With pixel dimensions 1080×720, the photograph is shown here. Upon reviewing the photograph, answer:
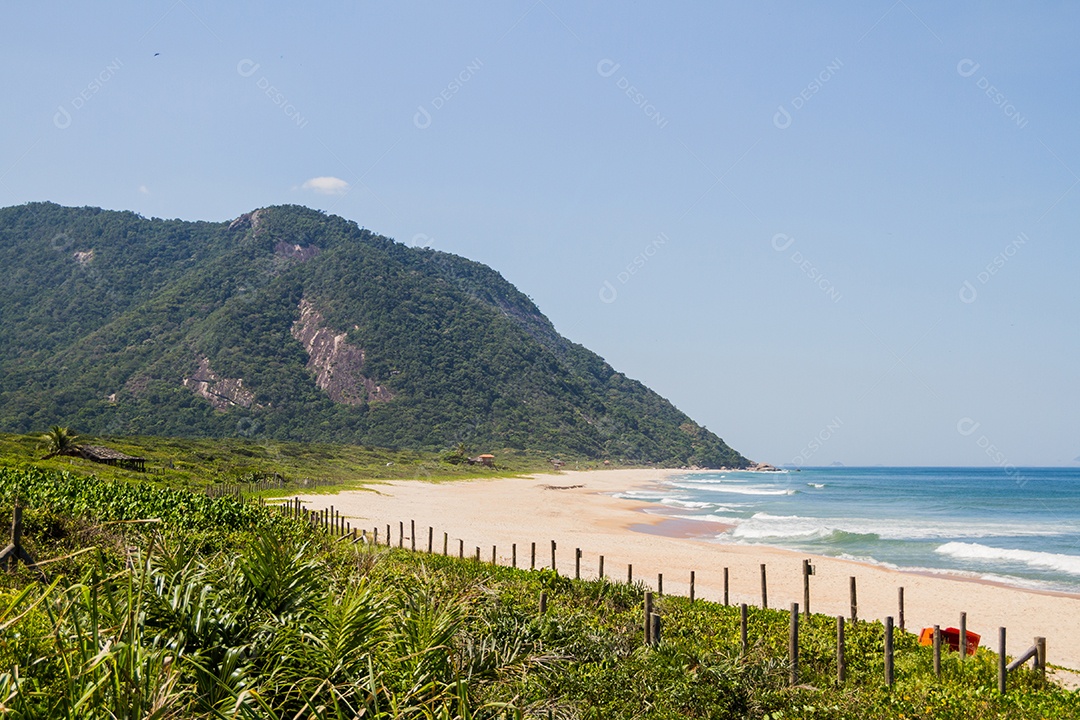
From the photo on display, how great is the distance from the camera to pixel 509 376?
173 meters

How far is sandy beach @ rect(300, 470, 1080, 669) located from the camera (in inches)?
902

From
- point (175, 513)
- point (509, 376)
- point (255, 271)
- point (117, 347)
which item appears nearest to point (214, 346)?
point (117, 347)

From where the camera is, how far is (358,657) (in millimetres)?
4277

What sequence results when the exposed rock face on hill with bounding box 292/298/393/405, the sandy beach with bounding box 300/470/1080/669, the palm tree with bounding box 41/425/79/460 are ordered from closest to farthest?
the sandy beach with bounding box 300/470/1080/669 < the palm tree with bounding box 41/425/79/460 < the exposed rock face on hill with bounding box 292/298/393/405

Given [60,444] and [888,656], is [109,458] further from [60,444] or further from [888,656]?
[888,656]

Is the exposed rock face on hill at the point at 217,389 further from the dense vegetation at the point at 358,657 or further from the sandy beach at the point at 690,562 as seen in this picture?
the dense vegetation at the point at 358,657

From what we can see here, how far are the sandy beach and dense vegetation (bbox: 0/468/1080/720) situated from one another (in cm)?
1090

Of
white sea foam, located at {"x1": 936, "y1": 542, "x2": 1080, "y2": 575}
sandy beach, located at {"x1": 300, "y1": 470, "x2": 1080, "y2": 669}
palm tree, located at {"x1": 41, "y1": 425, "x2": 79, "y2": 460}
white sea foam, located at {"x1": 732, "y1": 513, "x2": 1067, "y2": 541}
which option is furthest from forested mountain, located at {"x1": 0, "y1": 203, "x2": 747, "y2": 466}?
white sea foam, located at {"x1": 936, "y1": 542, "x2": 1080, "y2": 575}

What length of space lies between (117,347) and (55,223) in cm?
6458

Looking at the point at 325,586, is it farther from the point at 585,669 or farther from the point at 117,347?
the point at 117,347

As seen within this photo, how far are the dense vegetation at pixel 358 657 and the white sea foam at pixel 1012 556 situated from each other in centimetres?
2592

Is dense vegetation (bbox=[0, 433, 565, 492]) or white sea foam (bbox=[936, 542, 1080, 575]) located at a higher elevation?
dense vegetation (bbox=[0, 433, 565, 492])

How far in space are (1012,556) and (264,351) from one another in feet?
429

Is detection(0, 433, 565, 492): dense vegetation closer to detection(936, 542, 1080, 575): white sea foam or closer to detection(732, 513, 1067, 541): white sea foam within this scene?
detection(732, 513, 1067, 541): white sea foam
